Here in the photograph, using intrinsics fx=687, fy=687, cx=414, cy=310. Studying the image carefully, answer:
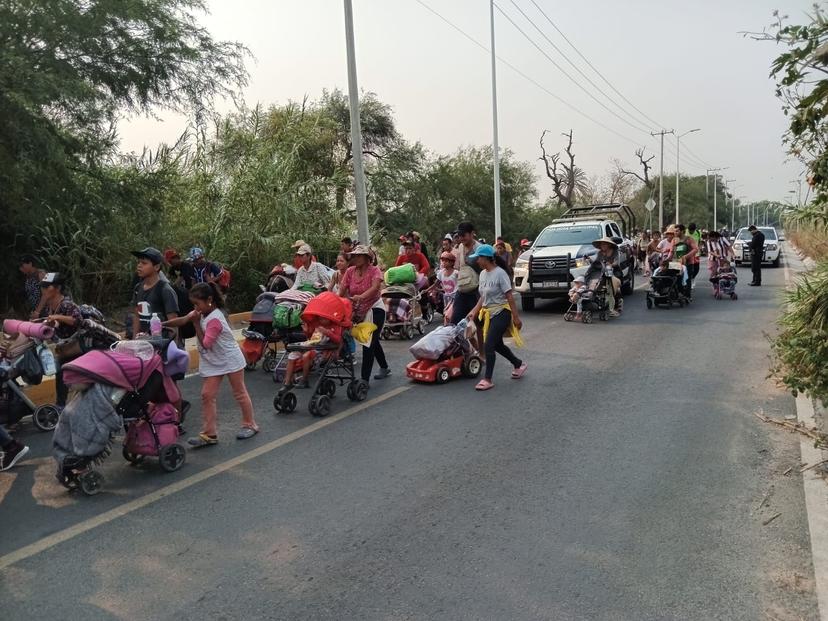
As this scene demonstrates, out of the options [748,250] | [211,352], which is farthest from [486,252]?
[748,250]

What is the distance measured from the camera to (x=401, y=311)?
12.6 m

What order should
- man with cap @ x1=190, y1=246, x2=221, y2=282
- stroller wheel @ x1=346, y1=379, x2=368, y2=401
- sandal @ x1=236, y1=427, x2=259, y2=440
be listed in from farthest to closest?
man with cap @ x1=190, y1=246, x2=221, y2=282, stroller wheel @ x1=346, y1=379, x2=368, y2=401, sandal @ x1=236, y1=427, x2=259, y2=440

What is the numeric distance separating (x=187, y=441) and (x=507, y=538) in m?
3.54

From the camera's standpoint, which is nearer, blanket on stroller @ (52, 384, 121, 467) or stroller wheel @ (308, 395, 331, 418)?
blanket on stroller @ (52, 384, 121, 467)

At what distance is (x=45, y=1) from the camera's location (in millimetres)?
10750

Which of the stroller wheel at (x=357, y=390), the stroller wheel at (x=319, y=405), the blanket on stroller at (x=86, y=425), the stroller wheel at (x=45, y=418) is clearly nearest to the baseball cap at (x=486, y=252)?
the stroller wheel at (x=357, y=390)

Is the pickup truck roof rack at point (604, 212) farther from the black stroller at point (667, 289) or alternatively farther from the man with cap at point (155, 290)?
the man with cap at point (155, 290)

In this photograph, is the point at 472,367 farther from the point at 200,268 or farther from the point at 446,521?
the point at 446,521

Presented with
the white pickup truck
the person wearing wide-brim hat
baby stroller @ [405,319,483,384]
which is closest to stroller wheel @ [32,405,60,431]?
baby stroller @ [405,319,483,384]

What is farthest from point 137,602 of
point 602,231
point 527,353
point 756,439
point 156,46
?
point 602,231

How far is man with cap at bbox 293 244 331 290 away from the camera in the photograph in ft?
34.2

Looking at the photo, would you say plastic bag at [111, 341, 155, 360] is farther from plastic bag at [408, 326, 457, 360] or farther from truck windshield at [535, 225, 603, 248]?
truck windshield at [535, 225, 603, 248]

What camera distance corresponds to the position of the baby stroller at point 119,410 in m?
5.23

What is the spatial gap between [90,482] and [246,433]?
167 cm
